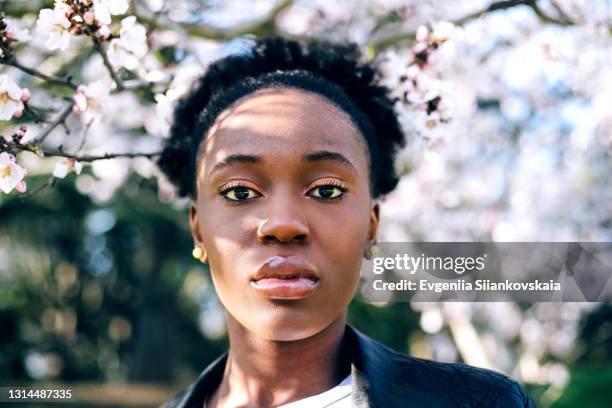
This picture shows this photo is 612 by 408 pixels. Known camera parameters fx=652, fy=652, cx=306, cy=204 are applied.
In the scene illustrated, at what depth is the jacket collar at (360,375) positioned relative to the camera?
1438 mm

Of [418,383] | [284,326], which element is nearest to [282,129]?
[284,326]

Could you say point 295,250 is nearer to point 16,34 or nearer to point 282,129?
point 282,129

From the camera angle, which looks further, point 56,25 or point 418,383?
point 56,25

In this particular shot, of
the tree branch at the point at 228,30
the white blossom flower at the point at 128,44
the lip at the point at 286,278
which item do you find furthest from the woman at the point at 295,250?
the tree branch at the point at 228,30

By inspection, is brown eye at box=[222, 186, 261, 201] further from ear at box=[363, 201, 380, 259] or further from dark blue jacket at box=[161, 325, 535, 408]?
dark blue jacket at box=[161, 325, 535, 408]

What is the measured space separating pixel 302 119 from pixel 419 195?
10.7 feet

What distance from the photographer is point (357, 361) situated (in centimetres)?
153

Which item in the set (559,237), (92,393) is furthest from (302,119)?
(92,393)

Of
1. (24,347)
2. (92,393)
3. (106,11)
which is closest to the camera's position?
(106,11)

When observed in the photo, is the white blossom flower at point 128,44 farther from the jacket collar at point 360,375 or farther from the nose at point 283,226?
the jacket collar at point 360,375

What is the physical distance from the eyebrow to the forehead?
0.01 metres

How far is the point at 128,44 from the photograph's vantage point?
1.81 metres

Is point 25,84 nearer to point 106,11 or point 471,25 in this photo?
point 106,11

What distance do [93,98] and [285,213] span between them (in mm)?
799
